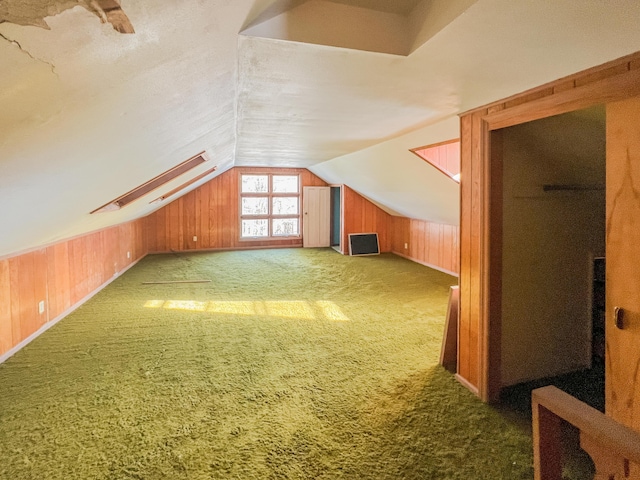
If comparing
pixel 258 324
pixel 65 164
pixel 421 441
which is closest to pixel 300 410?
pixel 421 441

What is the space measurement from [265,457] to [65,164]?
1.59m

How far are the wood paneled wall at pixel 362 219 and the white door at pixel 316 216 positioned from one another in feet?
3.14

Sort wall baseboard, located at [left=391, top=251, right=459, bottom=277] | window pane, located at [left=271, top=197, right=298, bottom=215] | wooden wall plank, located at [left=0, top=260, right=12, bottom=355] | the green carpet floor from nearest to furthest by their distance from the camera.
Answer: the green carpet floor
wooden wall plank, located at [left=0, top=260, right=12, bottom=355]
wall baseboard, located at [left=391, top=251, right=459, bottom=277]
window pane, located at [left=271, top=197, right=298, bottom=215]

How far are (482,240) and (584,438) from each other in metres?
1.45

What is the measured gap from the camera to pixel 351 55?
1.38 metres

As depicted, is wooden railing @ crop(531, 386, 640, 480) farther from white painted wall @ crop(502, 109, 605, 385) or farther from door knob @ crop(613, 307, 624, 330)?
white painted wall @ crop(502, 109, 605, 385)

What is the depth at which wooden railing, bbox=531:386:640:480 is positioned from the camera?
26.2 inches

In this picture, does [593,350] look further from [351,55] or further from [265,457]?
[351,55]

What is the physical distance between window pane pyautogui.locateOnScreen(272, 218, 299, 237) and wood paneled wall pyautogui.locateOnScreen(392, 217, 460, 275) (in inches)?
92.5

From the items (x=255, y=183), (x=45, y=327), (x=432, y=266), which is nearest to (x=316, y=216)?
(x=255, y=183)

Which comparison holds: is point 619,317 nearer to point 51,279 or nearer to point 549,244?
point 549,244

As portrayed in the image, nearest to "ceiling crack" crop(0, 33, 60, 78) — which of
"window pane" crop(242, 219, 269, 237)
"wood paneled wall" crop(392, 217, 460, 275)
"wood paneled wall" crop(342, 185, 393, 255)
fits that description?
"wood paneled wall" crop(392, 217, 460, 275)

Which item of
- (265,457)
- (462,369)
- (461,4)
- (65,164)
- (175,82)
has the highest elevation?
(461,4)

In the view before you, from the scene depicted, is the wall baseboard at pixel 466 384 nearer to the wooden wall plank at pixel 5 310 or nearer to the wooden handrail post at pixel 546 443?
the wooden handrail post at pixel 546 443
